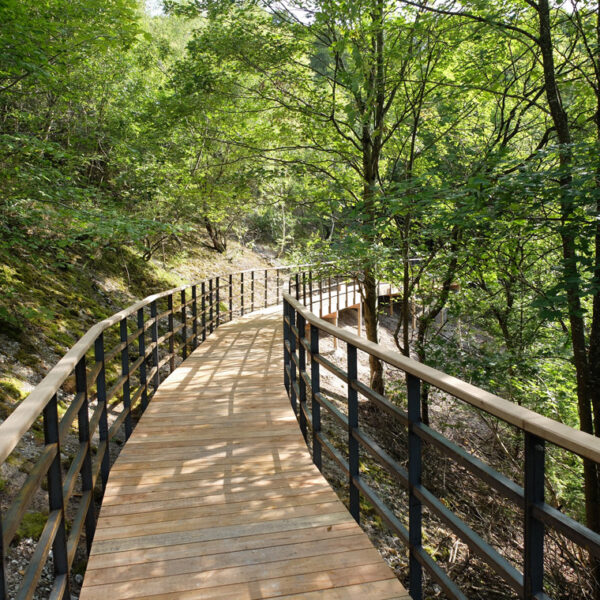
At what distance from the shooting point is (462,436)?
10.2 m

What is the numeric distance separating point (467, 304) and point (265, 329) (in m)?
4.08

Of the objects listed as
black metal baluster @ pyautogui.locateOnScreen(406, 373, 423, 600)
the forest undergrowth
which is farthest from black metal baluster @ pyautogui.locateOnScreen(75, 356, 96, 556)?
the forest undergrowth

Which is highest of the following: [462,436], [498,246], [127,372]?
[498,246]

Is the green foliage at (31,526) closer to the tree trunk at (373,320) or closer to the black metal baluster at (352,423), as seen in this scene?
the black metal baluster at (352,423)

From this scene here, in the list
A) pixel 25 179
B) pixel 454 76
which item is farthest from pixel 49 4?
pixel 454 76

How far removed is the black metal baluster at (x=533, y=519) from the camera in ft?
4.67

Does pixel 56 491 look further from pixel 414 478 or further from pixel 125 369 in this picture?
pixel 125 369

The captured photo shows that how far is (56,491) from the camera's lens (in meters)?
2.05

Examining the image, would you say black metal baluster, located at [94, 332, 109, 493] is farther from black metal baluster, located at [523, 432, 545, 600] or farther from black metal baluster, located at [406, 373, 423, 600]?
black metal baluster, located at [523, 432, 545, 600]

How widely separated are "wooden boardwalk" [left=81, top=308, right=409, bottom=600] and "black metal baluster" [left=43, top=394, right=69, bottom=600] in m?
0.29

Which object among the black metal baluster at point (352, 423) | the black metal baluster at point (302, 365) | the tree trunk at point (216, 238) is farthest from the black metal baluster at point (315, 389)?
the tree trunk at point (216, 238)

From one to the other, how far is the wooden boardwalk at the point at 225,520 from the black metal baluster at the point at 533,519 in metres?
0.90

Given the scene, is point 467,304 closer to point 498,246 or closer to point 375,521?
point 498,246

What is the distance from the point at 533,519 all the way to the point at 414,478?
784mm
